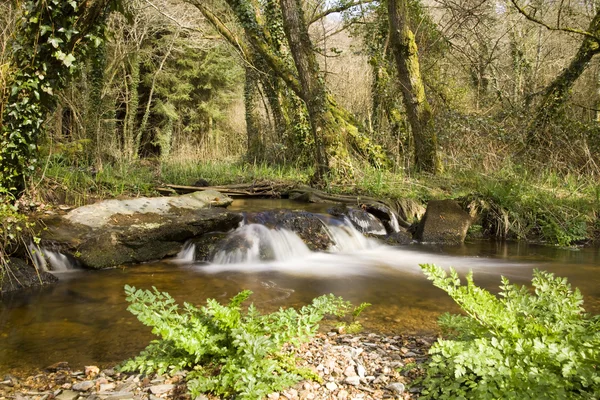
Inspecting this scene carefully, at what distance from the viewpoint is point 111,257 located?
6098 mm

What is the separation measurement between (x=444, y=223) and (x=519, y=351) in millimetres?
6026

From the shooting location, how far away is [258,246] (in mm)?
6801

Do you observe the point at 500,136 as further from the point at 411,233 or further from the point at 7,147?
the point at 7,147

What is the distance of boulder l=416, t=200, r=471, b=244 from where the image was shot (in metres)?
7.95

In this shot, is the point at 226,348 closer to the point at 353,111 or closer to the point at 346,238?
the point at 346,238

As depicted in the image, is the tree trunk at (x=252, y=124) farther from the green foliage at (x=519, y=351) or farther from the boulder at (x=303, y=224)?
the green foliage at (x=519, y=351)

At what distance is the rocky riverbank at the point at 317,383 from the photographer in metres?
2.48

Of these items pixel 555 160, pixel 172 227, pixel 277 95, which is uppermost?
pixel 277 95

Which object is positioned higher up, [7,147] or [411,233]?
[7,147]

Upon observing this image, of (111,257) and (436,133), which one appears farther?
(436,133)

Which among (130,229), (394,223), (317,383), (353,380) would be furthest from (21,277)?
(394,223)

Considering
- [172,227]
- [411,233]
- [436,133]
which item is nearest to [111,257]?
[172,227]

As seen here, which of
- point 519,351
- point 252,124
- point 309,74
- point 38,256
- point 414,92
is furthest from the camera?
point 252,124

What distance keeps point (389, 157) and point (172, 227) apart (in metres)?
6.35
